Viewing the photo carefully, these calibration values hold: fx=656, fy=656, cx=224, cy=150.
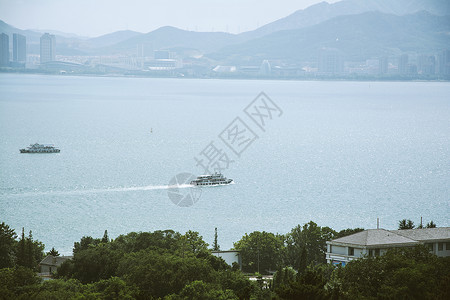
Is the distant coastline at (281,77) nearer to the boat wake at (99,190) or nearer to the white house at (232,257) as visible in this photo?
the boat wake at (99,190)

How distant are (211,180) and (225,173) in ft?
13.2

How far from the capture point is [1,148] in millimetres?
51938

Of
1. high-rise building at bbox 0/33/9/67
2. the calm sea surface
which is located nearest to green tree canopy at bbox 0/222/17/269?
the calm sea surface

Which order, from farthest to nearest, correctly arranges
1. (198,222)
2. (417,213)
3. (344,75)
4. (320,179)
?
(344,75) < (320,179) < (417,213) < (198,222)

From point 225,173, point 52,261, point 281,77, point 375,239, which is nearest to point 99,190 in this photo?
point 225,173

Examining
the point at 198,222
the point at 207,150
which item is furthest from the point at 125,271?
the point at 207,150

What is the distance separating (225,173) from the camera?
42156mm

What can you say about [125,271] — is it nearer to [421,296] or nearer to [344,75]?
[421,296]

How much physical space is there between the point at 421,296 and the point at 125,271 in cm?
689

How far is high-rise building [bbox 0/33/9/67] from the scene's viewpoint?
565 feet

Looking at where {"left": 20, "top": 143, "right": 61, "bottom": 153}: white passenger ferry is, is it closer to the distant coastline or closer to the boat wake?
the boat wake

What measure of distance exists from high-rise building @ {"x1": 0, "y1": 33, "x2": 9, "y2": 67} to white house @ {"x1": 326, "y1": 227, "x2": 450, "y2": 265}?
6560 inches

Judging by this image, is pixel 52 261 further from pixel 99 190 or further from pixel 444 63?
pixel 444 63

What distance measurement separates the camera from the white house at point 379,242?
1742cm
